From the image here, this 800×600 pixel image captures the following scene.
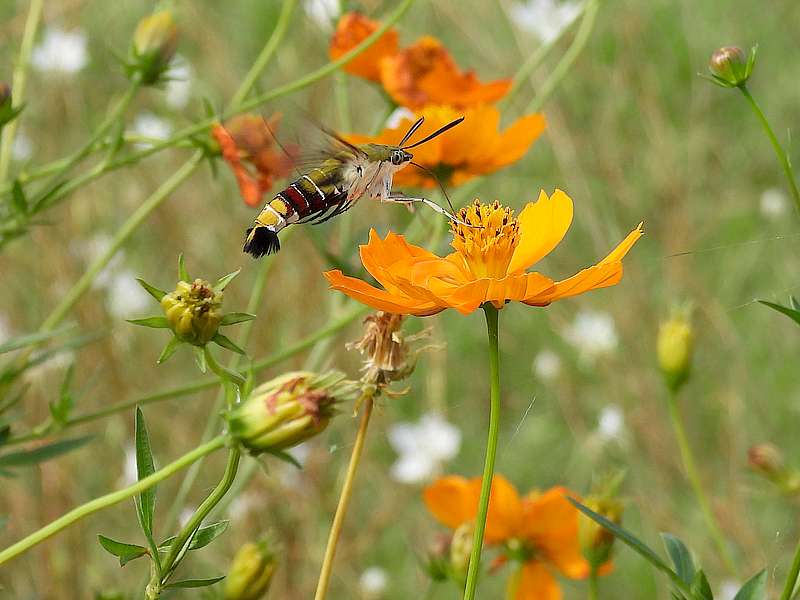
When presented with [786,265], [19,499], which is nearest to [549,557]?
[19,499]

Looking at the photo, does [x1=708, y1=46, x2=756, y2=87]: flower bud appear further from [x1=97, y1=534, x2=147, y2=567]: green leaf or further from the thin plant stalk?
[x1=97, y1=534, x2=147, y2=567]: green leaf

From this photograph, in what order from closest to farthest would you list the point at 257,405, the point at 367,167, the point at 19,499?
the point at 257,405 < the point at 367,167 < the point at 19,499

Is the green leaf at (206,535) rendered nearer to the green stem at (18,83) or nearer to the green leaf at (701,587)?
the green leaf at (701,587)

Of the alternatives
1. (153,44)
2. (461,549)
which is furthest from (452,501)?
(153,44)

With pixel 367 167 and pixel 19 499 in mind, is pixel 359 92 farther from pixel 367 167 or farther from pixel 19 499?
pixel 367 167

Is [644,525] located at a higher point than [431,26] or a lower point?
lower

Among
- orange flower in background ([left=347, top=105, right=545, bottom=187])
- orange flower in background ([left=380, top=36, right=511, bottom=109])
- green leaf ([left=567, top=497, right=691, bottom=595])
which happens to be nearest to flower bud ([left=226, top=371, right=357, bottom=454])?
green leaf ([left=567, top=497, right=691, bottom=595])

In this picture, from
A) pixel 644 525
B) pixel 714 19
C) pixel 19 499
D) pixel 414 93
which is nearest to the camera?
pixel 414 93
